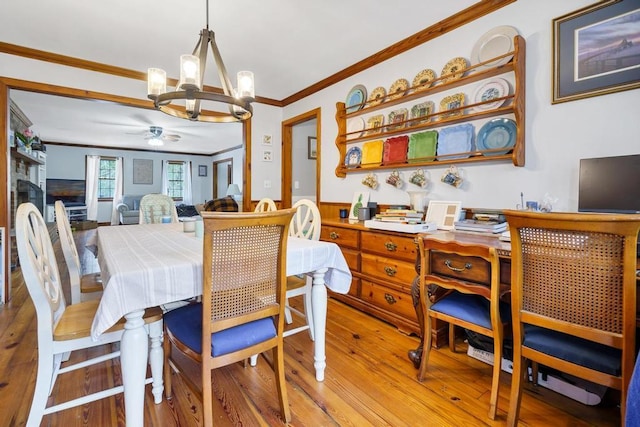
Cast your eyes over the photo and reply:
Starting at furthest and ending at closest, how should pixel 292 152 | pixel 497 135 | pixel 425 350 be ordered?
pixel 292 152
pixel 497 135
pixel 425 350

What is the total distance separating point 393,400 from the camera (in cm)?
154

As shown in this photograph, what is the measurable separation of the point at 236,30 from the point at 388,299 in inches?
97.2

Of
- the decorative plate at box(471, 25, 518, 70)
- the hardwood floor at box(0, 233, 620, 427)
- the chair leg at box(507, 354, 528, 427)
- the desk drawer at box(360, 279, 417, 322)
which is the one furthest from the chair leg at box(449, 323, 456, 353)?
the decorative plate at box(471, 25, 518, 70)

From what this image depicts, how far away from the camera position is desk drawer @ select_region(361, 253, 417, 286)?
2.18m

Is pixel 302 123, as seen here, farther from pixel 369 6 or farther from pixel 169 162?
pixel 169 162

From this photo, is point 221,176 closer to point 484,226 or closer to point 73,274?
point 73,274

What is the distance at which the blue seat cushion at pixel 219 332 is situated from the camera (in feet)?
3.92

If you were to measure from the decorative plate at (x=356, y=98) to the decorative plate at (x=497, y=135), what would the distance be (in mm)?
1259

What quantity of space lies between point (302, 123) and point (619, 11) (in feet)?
11.2

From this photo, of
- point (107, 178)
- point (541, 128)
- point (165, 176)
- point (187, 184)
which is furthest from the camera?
point (187, 184)

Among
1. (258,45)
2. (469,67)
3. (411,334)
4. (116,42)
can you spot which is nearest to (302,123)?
(258,45)

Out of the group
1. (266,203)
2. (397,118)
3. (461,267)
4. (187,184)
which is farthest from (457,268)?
(187,184)

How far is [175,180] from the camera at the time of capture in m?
9.88

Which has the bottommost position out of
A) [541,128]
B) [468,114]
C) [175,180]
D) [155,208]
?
[155,208]
